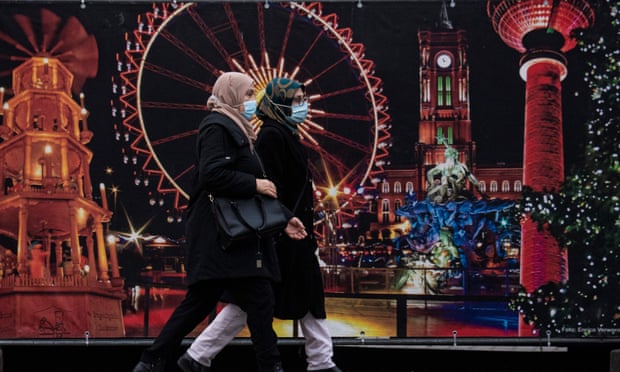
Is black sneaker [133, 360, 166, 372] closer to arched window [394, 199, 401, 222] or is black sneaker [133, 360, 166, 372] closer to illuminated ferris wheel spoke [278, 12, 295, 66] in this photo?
arched window [394, 199, 401, 222]

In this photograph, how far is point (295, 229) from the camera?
5113 millimetres

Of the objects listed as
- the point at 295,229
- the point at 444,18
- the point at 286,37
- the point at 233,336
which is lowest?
the point at 233,336

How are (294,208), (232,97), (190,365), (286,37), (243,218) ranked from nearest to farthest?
1. (243,218)
2. (190,365)
3. (232,97)
4. (294,208)
5. (286,37)

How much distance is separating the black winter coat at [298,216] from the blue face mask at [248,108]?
142 millimetres

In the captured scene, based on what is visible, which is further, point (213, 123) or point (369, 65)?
point (369, 65)

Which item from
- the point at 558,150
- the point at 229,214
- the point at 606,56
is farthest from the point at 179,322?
the point at 606,56

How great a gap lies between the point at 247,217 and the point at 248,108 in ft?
2.16

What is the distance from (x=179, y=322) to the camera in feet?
16.2

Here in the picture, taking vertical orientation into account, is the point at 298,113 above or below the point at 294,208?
above

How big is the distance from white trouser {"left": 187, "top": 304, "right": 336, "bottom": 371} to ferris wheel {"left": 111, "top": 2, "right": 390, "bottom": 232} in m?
1.43

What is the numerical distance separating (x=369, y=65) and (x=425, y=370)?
216 cm

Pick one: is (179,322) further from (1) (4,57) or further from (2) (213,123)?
(1) (4,57)

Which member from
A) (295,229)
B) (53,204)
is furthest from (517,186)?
(53,204)

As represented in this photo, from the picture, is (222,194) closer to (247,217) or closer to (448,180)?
(247,217)
